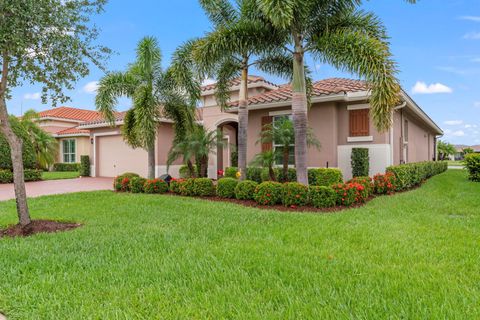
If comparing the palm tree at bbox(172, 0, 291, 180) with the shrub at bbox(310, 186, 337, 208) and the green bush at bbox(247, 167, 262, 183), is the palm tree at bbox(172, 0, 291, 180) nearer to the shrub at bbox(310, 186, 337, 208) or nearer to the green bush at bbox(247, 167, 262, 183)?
the green bush at bbox(247, 167, 262, 183)

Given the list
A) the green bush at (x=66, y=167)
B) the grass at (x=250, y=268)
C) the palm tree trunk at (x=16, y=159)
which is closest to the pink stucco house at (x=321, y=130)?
the green bush at (x=66, y=167)

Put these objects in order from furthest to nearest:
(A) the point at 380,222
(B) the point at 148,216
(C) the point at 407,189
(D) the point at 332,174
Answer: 1. (C) the point at 407,189
2. (D) the point at 332,174
3. (B) the point at 148,216
4. (A) the point at 380,222

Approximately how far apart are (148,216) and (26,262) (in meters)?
3.40

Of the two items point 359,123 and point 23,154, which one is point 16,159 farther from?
point 23,154

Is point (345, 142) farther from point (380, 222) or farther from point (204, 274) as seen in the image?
point (204, 274)

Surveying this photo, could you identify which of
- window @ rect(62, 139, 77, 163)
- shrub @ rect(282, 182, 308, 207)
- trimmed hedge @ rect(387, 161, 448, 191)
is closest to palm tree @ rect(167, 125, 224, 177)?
shrub @ rect(282, 182, 308, 207)

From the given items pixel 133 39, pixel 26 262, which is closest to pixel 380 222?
pixel 26 262

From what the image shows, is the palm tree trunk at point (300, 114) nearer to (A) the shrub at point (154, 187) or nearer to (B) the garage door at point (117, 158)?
(A) the shrub at point (154, 187)

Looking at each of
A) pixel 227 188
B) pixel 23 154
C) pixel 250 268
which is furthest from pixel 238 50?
pixel 23 154

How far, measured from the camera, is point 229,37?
1033 cm

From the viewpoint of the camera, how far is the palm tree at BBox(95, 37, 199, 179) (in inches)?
498

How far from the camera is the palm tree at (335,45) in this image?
8461 mm

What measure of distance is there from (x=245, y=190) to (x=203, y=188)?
193cm

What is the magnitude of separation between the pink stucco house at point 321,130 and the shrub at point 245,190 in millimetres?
2754
